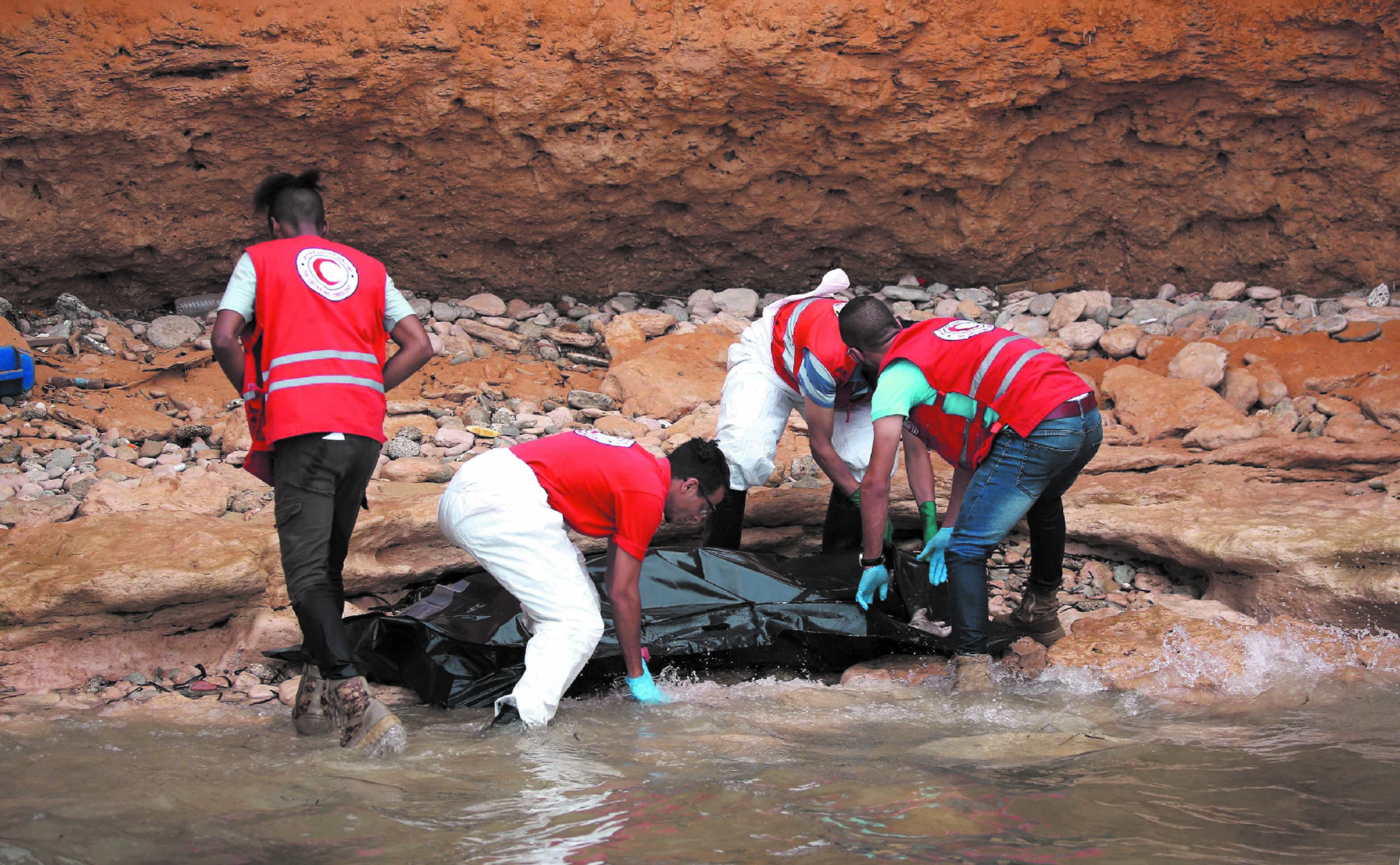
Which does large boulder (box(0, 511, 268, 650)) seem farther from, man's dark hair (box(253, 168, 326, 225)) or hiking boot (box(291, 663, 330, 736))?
man's dark hair (box(253, 168, 326, 225))

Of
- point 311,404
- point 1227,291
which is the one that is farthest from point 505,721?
point 1227,291

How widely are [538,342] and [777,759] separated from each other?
413 cm

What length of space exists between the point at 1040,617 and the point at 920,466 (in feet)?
2.29

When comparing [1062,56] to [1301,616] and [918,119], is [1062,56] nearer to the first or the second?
[918,119]

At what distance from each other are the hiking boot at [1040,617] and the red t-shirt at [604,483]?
1.50 meters

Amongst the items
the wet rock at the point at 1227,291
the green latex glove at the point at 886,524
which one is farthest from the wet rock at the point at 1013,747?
the wet rock at the point at 1227,291

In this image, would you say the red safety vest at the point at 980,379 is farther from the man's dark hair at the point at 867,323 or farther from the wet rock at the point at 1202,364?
the wet rock at the point at 1202,364

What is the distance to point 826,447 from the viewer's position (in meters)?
4.03

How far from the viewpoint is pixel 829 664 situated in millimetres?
3779

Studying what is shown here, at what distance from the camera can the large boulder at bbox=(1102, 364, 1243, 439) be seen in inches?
209

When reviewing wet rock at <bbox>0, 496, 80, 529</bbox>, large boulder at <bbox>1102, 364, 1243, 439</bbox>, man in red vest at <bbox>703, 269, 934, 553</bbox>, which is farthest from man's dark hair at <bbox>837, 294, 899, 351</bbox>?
wet rock at <bbox>0, 496, 80, 529</bbox>

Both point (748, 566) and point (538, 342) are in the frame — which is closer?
point (748, 566)

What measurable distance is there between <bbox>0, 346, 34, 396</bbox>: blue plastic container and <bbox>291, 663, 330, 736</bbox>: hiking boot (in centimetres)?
312

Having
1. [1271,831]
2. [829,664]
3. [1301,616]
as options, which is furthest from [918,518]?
[1271,831]
